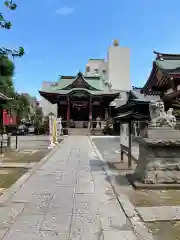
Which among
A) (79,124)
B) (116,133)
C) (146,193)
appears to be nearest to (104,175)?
(146,193)

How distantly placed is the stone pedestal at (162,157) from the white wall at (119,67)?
197ft

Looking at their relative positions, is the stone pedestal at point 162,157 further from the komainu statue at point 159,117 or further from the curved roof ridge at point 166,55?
the curved roof ridge at point 166,55

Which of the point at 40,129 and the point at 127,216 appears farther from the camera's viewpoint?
the point at 40,129

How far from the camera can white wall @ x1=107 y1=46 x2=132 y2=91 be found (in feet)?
222

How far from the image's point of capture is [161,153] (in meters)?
7.86

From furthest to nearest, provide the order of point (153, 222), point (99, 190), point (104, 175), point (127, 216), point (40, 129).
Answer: point (40, 129), point (104, 175), point (99, 190), point (127, 216), point (153, 222)

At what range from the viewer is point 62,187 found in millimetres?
7895

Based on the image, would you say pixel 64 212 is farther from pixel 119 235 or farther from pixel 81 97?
pixel 81 97

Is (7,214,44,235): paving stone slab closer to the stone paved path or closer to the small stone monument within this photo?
the stone paved path

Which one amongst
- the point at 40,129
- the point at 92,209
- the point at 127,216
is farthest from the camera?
the point at 40,129

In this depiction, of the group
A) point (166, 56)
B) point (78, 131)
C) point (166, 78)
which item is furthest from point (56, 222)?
point (78, 131)

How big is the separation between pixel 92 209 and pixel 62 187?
7.20 feet

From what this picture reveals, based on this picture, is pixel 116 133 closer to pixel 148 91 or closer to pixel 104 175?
pixel 148 91

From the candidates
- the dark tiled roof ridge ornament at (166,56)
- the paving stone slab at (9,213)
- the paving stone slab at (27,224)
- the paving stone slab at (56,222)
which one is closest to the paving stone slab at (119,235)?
the paving stone slab at (56,222)
